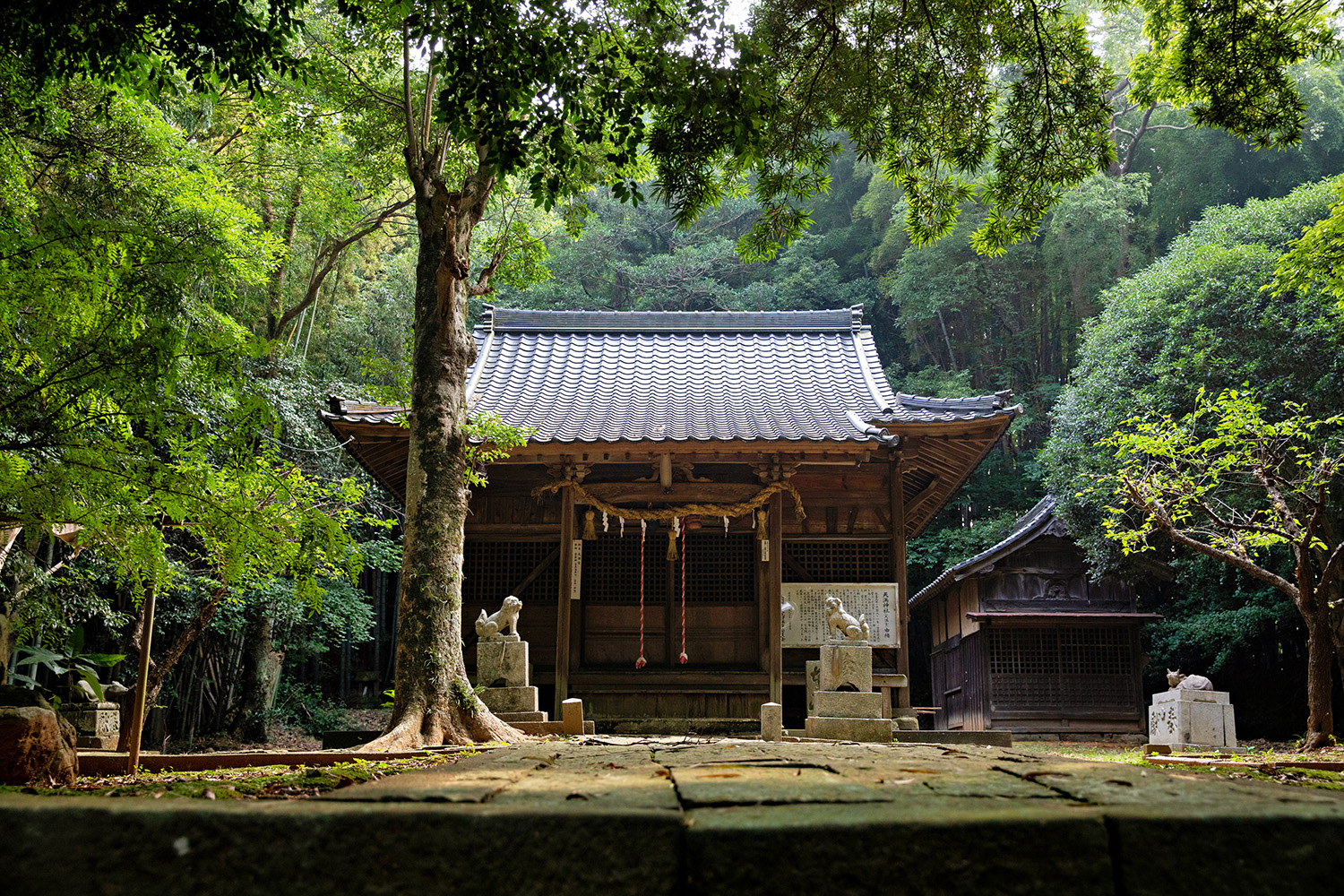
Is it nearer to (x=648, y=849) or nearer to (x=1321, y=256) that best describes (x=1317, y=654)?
(x=1321, y=256)

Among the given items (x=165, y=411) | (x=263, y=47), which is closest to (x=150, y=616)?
(x=165, y=411)

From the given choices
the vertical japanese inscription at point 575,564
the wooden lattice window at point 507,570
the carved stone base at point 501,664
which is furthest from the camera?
the wooden lattice window at point 507,570

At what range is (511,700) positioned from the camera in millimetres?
8680

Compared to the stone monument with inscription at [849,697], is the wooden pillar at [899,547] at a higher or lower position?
higher

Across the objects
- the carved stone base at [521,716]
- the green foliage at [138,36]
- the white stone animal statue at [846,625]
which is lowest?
the carved stone base at [521,716]

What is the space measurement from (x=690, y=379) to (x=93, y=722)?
8.50 metres

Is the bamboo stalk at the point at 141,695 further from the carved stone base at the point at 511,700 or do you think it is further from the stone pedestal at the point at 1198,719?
the stone pedestal at the point at 1198,719

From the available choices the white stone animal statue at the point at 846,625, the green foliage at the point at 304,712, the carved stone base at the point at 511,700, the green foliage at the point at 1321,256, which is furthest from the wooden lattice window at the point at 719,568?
the green foliage at the point at 304,712

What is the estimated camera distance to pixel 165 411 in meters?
4.91

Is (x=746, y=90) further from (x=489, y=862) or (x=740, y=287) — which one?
(x=740, y=287)

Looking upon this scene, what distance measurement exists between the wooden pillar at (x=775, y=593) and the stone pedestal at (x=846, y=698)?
1.25 metres

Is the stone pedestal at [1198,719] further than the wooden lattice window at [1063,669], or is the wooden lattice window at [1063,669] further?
the wooden lattice window at [1063,669]

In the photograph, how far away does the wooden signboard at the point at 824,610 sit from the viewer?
11000 mm

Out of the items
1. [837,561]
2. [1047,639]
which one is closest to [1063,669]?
[1047,639]
